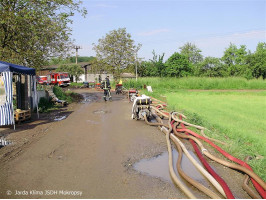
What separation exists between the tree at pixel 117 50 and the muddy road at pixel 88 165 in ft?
122

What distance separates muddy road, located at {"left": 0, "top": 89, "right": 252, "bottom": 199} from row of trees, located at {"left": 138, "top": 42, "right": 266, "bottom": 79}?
40.5 meters

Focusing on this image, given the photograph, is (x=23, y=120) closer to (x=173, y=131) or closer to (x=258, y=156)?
(x=173, y=131)

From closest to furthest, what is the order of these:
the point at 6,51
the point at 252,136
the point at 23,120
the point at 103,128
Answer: the point at 252,136 < the point at 103,128 < the point at 23,120 < the point at 6,51

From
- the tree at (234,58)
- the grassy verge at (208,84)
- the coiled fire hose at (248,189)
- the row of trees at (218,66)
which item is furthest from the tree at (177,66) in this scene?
the coiled fire hose at (248,189)

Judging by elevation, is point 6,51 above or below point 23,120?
above

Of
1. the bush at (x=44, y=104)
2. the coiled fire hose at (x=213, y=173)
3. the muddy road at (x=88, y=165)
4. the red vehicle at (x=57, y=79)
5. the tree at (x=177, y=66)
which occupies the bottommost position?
the muddy road at (x=88, y=165)

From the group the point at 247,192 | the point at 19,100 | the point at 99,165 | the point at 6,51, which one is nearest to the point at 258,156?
the point at 247,192

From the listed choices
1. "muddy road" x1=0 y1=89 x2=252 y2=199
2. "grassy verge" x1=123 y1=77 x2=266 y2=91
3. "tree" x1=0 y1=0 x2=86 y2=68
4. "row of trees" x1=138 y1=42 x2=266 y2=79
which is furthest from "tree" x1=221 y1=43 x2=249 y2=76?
"muddy road" x1=0 y1=89 x2=252 y2=199

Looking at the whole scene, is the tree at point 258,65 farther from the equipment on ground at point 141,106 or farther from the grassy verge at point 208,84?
the equipment on ground at point 141,106

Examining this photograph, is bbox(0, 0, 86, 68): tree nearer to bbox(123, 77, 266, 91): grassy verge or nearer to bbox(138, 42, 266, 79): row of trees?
bbox(123, 77, 266, 91): grassy verge

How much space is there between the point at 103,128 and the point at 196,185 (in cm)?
577

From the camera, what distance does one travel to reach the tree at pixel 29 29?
13.8m

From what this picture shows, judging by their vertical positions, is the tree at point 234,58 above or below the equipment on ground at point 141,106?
above

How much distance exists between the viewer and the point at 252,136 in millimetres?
8203
